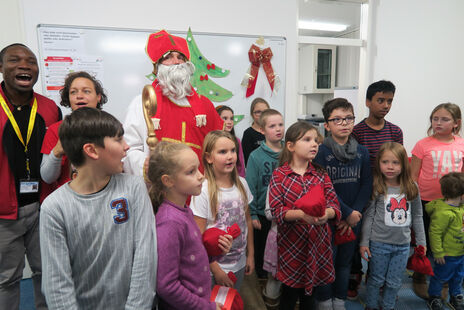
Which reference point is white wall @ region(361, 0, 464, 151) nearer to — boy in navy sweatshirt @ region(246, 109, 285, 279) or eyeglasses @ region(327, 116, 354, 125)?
eyeglasses @ region(327, 116, 354, 125)

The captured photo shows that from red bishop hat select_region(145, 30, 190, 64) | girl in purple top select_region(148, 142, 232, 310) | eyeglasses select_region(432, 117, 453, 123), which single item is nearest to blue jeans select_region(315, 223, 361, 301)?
girl in purple top select_region(148, 142, 232, 310)

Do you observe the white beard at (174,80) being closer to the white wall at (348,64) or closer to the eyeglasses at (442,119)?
the eyeglasses at (442,119)

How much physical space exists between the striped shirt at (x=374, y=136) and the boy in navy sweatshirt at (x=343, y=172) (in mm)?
248

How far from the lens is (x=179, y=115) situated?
6.02ft

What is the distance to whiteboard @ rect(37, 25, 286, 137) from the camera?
9.18 ft

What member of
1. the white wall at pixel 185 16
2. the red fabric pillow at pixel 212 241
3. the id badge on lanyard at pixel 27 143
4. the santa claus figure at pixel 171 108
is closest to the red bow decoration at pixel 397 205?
the red fabric pillow at pixel 212 241

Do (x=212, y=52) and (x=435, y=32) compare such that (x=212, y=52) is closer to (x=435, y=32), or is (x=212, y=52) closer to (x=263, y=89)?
(x=263, y=89)

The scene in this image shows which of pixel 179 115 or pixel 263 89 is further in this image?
pixel 263 89

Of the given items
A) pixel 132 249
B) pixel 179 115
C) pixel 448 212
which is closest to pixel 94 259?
pixel 132 249

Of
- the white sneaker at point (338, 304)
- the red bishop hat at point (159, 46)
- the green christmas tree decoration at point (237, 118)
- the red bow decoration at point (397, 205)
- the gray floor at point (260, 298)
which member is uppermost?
the red bishop hat at point (159, 46)

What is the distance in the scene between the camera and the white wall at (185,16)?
8.98 ft

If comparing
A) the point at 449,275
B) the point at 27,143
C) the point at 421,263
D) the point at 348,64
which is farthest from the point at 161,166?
the point at 348,64

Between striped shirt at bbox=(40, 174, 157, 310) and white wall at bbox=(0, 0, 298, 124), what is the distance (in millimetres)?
2395

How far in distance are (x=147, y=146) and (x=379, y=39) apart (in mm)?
3517
